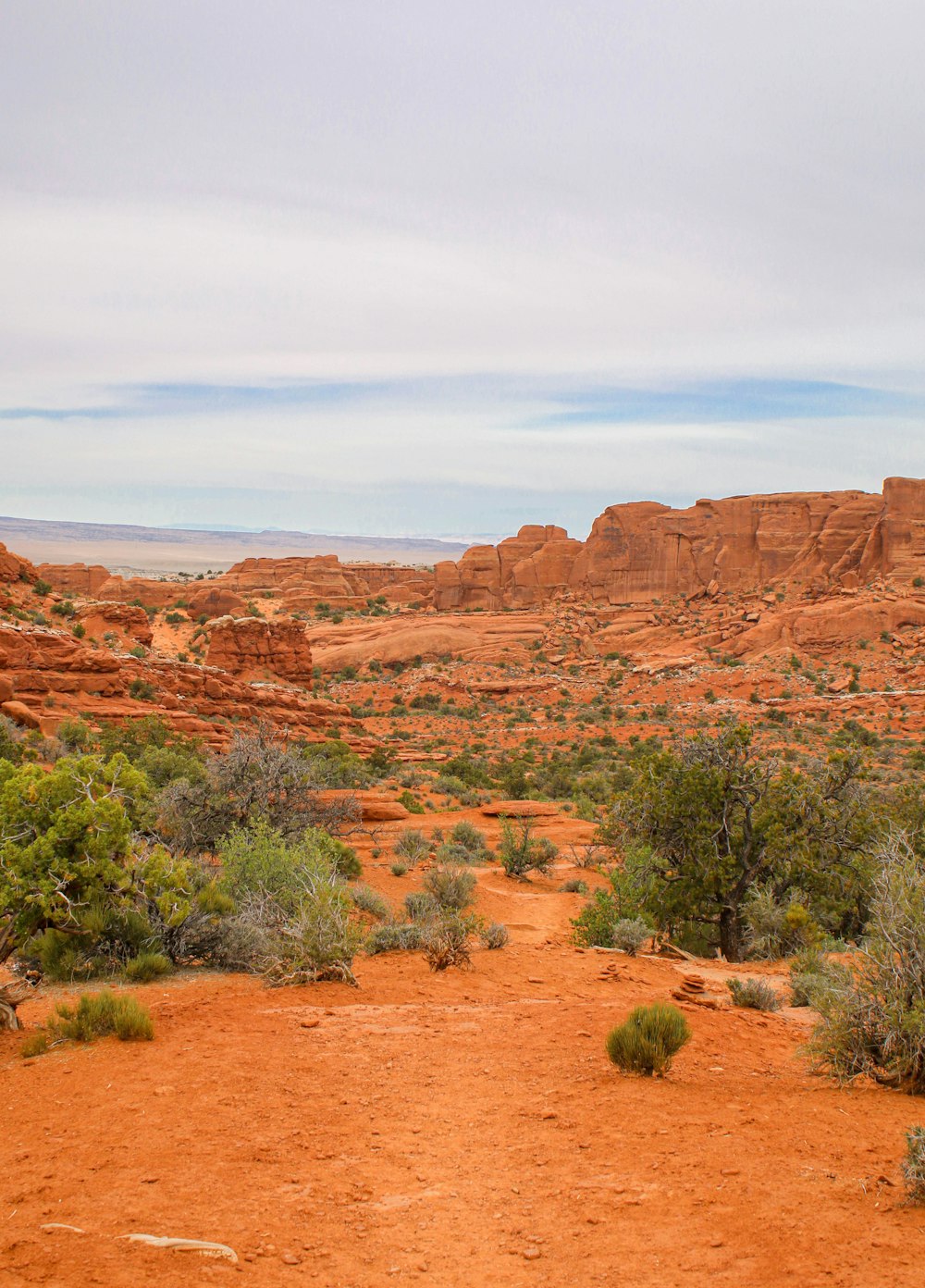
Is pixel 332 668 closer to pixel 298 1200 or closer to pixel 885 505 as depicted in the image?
pixel 885 505

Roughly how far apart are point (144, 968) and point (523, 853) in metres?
10.0

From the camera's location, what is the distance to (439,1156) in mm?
5410

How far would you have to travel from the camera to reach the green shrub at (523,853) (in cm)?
1795

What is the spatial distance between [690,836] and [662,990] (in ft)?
10.0

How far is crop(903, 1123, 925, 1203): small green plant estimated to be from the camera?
14.2 feet

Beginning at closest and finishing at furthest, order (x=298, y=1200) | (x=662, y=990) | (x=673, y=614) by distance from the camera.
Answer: (x=298, y=1200) → (x=662, y=990) → (x=673, y=614)

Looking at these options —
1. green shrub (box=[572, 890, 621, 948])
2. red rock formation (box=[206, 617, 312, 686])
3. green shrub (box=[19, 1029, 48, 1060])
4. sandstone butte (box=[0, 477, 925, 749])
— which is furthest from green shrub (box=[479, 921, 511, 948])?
red rock formation (box=[206, 617, 312, 686])

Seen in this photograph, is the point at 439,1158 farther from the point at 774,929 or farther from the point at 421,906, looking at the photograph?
the point at 774,929

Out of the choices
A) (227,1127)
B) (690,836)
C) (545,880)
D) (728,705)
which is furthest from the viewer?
(728,705)

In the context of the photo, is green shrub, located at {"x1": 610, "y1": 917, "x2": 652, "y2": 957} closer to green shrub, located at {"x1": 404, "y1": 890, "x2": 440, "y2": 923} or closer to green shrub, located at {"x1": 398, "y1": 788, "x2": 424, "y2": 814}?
green shrub, located at {"x1": 404, "y1": 890, "x2": 440, "y2": 923}

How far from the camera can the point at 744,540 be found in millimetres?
63250

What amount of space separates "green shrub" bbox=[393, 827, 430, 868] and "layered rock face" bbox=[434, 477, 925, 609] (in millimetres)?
44227

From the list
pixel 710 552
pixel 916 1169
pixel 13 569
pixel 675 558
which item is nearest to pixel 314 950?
pixel 916 1169

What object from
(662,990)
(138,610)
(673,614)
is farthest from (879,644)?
(662,990)
